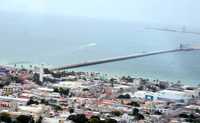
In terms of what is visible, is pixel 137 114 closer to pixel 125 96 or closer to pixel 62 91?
pixel 125 96

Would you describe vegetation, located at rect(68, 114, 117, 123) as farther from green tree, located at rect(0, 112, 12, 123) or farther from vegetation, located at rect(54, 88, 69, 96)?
vegetation, located at rect(54, 88, 69, 96)

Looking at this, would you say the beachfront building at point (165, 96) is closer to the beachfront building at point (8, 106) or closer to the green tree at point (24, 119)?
the beachfront building at point (8, 106)

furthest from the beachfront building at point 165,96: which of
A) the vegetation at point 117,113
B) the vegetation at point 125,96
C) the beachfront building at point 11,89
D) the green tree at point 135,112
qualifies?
the beachfront building at point 11,89

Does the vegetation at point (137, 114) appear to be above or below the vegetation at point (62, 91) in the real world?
below

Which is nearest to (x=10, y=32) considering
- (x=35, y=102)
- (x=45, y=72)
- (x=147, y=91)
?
(x=45, y=72)

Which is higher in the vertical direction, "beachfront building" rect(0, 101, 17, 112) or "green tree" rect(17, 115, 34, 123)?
"beachfront building" rect(0, 101, 17, 112)

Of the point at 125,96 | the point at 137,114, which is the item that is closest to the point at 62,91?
the point at 125,96

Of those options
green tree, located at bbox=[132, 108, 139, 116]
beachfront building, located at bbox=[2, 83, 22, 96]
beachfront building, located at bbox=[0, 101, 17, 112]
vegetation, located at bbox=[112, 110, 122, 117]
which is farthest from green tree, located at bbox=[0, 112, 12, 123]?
beachfront building, located at bbox=[2, 83, 22, 96]

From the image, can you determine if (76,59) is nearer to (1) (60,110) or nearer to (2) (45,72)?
(2) (45,72)

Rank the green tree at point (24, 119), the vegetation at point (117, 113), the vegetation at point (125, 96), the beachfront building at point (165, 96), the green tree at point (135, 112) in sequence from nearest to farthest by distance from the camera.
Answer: the green tree at point (24, 119)
the vegetation at point (117, 113)
the green tree at point (135, 112)
the vegetation at point (125, 96)
the beachfront building at point (165, 96)
